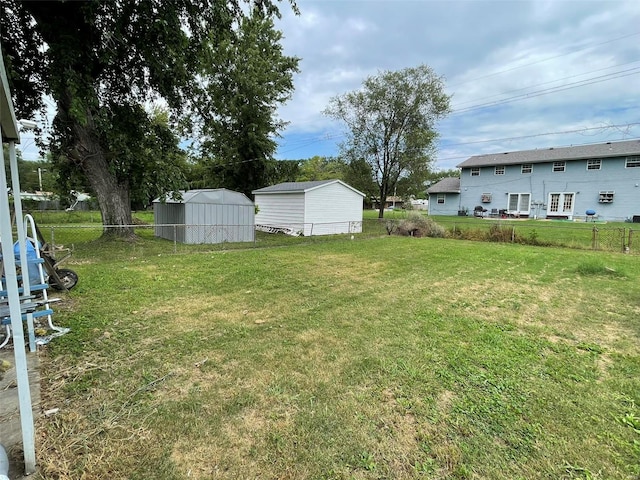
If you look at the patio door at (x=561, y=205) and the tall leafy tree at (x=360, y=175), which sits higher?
the tall leafy tree at (x=360, y=175)

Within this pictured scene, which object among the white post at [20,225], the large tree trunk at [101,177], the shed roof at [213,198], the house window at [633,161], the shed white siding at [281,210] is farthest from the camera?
the house window at [633,161]

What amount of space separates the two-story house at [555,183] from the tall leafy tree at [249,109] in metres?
18.0

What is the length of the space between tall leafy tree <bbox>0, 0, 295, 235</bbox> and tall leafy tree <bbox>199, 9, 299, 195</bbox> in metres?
12.1

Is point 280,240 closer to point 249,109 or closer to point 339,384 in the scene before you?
point 339,384

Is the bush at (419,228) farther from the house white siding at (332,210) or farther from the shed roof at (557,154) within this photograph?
the shed roof at (557,154)

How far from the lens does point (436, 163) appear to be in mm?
23672

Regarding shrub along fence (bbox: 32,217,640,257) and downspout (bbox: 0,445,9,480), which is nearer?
downspout (bbox: 0,445,9,480)

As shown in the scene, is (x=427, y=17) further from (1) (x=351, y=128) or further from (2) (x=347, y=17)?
(1) (x=351, y=128)

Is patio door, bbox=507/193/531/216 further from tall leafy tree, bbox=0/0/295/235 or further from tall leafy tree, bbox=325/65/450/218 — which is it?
tall leafy tree, bbox=0/0/295/235

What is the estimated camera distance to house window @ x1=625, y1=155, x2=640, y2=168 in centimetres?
2061

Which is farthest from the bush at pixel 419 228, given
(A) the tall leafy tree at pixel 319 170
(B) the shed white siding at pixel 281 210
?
(A) the tall leafy tree at pixel 319 170

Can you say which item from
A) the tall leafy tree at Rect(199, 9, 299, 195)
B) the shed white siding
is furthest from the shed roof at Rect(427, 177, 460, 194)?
the shed white siding

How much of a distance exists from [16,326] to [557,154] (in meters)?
31.4

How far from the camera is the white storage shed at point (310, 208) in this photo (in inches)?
655
